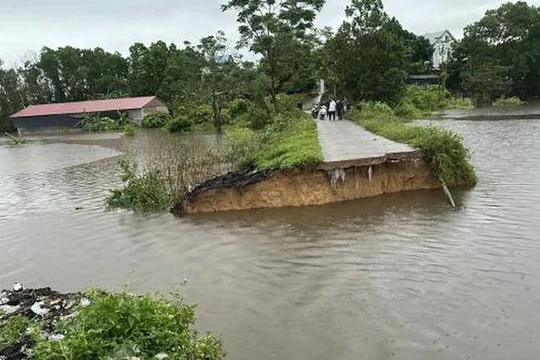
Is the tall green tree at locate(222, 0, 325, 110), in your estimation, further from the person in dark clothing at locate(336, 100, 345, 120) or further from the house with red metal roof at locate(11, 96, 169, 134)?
the house with red metal roof at locate(11, 96, 169, 134)

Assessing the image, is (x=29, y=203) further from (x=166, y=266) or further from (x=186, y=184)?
(x=166, y=266)

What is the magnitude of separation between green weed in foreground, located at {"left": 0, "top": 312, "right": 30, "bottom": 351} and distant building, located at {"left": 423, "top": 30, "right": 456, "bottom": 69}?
7020 cm

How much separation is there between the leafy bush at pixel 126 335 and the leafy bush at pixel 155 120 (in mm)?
55501

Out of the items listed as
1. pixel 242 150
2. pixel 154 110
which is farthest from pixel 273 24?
pixel 154 110

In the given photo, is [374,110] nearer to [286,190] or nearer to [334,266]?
[286,190]

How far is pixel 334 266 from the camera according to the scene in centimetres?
828

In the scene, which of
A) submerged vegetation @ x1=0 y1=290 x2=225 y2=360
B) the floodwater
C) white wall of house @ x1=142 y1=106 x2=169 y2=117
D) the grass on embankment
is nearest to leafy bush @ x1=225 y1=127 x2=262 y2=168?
the floodwater

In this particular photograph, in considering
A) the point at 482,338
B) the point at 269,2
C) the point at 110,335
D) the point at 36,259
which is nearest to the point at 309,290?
the point at 482,338

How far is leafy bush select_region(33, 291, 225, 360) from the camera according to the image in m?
4.29

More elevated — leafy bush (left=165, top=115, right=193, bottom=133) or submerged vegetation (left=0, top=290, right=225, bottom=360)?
leafy bush (left=165, top=115, right=193, bottom=133)

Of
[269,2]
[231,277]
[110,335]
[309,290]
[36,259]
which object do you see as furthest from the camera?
[269,2]

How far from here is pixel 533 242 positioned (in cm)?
875

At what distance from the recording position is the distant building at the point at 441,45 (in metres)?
71.6

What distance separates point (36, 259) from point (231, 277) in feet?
14.7
